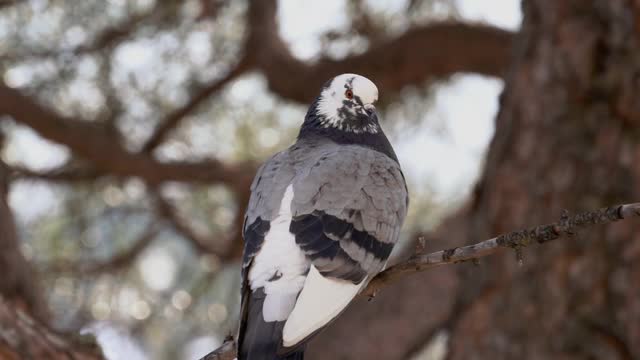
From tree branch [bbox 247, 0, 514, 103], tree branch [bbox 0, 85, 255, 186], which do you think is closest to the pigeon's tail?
tree branch [bbox 0, 85, 255, 186]

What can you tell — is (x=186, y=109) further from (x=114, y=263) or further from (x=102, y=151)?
(x=114, y=263)

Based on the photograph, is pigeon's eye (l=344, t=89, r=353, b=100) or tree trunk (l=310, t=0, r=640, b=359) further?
tree trunk (l=310, t=0, r=640, b=359)

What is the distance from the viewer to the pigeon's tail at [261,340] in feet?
7.17

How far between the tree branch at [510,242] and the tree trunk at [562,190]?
1865 mm

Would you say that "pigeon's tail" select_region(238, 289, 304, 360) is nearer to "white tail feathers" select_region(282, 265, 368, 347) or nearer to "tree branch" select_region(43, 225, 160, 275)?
"white tail feathers" select_region(282, 265, 368, 347)

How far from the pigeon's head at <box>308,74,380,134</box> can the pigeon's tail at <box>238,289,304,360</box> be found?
85 centimetres

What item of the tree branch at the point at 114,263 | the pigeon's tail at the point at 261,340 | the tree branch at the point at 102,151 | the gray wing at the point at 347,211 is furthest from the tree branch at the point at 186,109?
the pigeon's tail at the point at 261,340

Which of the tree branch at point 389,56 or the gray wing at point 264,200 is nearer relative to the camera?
the gray wing at point 264,200

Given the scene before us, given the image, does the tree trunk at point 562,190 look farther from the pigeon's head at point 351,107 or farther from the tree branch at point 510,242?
the tree branch at point 510,242

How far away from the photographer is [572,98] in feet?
13.9

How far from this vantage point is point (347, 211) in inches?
98.9

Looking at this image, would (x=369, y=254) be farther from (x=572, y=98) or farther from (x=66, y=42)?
(x=66, y=42)

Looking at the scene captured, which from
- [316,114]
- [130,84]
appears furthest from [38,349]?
[130,84]

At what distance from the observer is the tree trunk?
13.3 feet
